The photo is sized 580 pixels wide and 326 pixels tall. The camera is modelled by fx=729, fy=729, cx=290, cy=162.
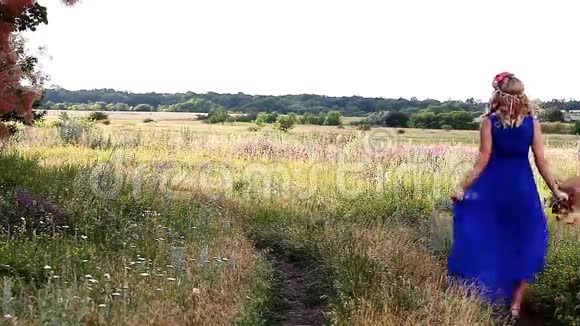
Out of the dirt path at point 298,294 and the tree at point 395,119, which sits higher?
the tree at point 395,119

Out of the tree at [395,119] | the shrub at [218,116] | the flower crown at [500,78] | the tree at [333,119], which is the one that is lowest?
the shrub at [218,116]

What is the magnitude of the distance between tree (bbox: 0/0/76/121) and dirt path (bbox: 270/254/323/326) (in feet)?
16.1

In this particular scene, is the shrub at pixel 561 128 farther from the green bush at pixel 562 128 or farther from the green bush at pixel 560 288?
the green bush at pixel 560 288

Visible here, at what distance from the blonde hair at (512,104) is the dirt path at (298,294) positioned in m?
2.20

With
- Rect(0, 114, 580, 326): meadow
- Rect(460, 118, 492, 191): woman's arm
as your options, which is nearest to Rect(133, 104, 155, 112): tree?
Rect(0, 114, 580, 326): meadow

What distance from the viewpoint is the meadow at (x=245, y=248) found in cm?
508

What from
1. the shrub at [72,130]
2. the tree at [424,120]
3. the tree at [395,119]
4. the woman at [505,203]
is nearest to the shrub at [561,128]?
the tree at [424,120]

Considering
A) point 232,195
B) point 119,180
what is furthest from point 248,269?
point 232,195

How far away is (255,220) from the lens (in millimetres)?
10484

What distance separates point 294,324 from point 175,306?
125 centimetres

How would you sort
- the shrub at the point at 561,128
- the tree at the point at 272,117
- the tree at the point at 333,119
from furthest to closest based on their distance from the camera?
1. the tree at the point at 272,117
2. the tree at the point at 333,119
3. the shrub at the point at 561,128

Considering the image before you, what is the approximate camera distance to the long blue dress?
5733 millimetres

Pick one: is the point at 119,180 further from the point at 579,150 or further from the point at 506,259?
the point at 579,150

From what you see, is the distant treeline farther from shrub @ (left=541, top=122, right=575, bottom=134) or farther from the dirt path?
the dirt path
